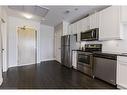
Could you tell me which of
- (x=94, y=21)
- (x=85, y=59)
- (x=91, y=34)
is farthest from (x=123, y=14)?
(x=85, y=59)

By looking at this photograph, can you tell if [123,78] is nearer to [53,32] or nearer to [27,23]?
[27,23]

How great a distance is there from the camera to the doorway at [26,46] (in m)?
6.96

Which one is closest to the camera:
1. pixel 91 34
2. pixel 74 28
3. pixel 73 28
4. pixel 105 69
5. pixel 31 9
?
pixel 105 69

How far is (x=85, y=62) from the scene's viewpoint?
16.1 feet

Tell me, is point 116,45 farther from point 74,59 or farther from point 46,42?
point 46,42

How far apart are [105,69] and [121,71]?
65 centimetres

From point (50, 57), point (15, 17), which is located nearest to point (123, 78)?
point (15, 17)

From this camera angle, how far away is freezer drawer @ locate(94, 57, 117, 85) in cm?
339

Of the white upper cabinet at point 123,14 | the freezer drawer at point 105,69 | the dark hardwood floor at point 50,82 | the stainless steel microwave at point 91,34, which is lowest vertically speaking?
the dark hardwood floor at point 50,82

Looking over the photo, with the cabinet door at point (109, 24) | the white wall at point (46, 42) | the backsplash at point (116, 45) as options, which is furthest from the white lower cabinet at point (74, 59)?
the white wall at point (46, 42)

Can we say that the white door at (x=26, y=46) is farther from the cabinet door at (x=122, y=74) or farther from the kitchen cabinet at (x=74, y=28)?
the cabinet door at (x=122, y=74)

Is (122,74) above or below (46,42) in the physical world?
below

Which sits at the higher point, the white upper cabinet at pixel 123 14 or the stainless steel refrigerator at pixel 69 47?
the white upper cabinet at pixel 123 14

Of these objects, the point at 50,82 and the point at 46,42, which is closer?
the point at 50,82
